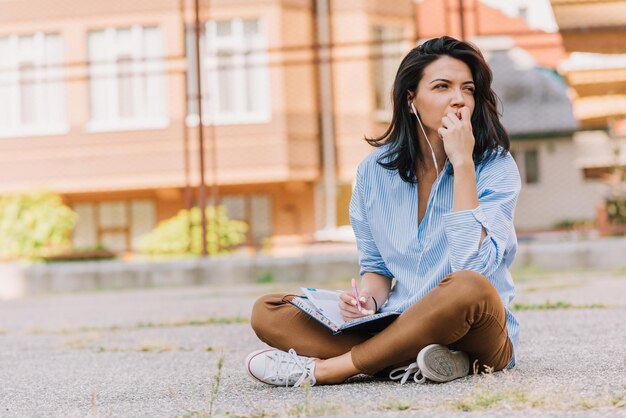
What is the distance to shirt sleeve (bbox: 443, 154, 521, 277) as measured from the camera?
10.1 ft

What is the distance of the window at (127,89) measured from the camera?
58.0 feet

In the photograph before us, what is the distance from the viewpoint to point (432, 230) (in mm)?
3281

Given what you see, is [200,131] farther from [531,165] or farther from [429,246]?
[531,165]

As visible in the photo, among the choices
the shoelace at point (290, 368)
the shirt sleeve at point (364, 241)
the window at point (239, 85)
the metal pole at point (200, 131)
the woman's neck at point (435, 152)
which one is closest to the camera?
the shoelace at point (290, 368)

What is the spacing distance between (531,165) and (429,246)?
2116cm

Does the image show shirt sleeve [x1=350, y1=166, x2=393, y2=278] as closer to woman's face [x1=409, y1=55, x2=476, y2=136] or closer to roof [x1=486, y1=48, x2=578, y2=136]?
woman's face [x1=409, y1=55, x2=476, y2=136]

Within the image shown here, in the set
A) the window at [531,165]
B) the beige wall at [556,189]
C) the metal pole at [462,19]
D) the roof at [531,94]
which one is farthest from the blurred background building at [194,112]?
the metal pole at [462,19]

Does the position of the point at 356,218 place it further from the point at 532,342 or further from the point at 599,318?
the point at 599,318

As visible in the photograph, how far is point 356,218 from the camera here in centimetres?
356

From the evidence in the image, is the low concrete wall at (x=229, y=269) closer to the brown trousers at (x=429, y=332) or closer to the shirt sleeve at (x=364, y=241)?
the shirt sleeve at (x=364, y=241)

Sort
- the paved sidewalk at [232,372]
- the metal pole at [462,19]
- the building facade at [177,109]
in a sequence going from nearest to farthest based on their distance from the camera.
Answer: the paved sidewalk at [232,372] → the metal pole at [462,19] → the building facade at [177,109]

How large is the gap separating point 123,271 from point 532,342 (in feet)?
23.6

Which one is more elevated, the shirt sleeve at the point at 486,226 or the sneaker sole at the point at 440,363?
the shirt sleeve at the point at 486,226

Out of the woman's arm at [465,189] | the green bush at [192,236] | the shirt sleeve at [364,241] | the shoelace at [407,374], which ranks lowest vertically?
the green bush at [192,236]
